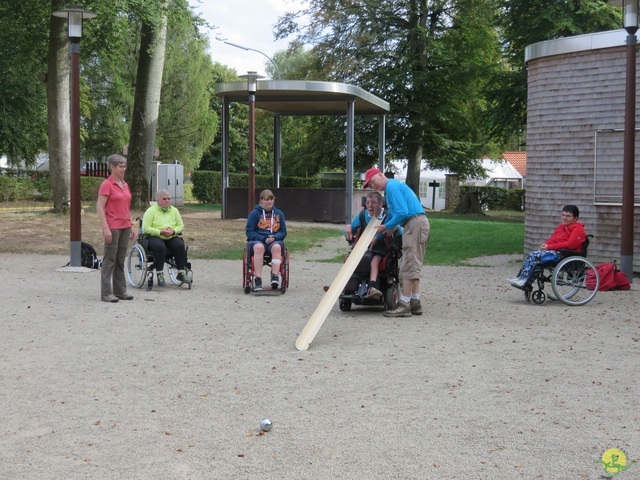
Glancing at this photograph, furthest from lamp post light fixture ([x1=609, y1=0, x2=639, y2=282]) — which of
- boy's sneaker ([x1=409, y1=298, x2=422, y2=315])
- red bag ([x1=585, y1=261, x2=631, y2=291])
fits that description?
boy's sneaker ([x1=409, y1=298, x2=422, y2=315])

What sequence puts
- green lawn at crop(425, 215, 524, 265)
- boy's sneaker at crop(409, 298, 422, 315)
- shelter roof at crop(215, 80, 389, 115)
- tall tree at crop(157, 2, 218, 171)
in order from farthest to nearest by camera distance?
tall tree at crop(157, 2, 218, 171)
shelter roof at crop(215, 80, 389, 115)
green lawn at crop(425, 215, 524, 265)
boy's sneaker at crop(409, 298, 422, 315)

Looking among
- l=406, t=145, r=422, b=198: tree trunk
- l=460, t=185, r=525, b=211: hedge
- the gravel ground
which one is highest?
l=406, t=145, r=422, b=198: tree trunk

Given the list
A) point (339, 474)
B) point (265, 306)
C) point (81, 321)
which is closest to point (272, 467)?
point (339, 474)

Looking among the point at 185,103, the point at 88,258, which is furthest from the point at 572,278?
the point at 185,103

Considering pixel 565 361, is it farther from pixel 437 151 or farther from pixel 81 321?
pixel 437 151

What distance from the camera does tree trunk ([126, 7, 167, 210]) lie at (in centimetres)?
2738

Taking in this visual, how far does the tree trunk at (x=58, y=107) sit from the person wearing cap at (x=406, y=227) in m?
15.7

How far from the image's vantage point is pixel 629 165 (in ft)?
46.6

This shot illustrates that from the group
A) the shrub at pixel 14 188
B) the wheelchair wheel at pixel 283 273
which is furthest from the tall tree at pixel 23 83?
the wheelchair wheel at pixel 283 273

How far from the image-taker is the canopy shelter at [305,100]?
26453 millimetres

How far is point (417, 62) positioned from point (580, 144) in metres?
28.0

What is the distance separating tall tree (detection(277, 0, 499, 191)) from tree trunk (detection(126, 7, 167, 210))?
17.1 meters

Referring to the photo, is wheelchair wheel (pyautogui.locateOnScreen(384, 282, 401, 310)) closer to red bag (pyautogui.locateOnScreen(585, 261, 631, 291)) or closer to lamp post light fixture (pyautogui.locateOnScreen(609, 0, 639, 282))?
red bag (pyautogui.locateOnScreen(585, 261, 631, 291))

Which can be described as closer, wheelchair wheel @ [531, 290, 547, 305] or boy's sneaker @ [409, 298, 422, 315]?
boy's sneaker @ [409, 298, 422, 315]
